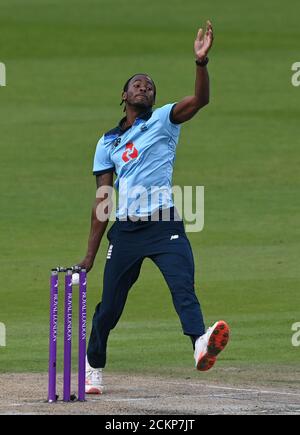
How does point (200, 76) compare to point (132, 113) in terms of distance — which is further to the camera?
point (132, 113)

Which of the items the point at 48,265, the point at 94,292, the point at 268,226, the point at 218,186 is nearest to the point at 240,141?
the point at 218,186

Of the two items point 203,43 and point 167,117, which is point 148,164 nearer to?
point 167,117

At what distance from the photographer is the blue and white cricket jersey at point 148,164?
11188 millimetres

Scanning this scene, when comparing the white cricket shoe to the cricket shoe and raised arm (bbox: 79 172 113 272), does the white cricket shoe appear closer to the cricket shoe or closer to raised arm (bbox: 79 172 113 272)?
raised arm (bbox: 79 172 113 272)

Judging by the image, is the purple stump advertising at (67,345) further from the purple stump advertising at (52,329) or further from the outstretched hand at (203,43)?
the outstretched hand at (203,43)

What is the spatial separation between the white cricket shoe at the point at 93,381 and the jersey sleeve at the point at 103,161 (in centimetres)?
155

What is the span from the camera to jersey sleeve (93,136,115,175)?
38.0 feet

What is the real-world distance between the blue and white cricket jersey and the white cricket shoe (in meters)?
1.28

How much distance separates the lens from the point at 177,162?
2902cm

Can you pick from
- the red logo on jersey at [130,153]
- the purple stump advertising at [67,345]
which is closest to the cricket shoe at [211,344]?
the purple stump advertising at [67,345]

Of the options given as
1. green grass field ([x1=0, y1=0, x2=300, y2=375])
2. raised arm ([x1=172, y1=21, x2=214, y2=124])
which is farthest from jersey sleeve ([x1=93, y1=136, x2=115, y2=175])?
green grass field ([x1=0, y1=0, x2=300, y2=375])

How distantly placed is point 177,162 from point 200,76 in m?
18.3

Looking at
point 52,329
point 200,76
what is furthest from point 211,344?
point 200,76

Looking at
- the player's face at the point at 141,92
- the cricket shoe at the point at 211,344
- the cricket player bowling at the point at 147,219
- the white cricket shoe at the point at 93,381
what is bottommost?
the white cricket shoe at the point at 93,381
